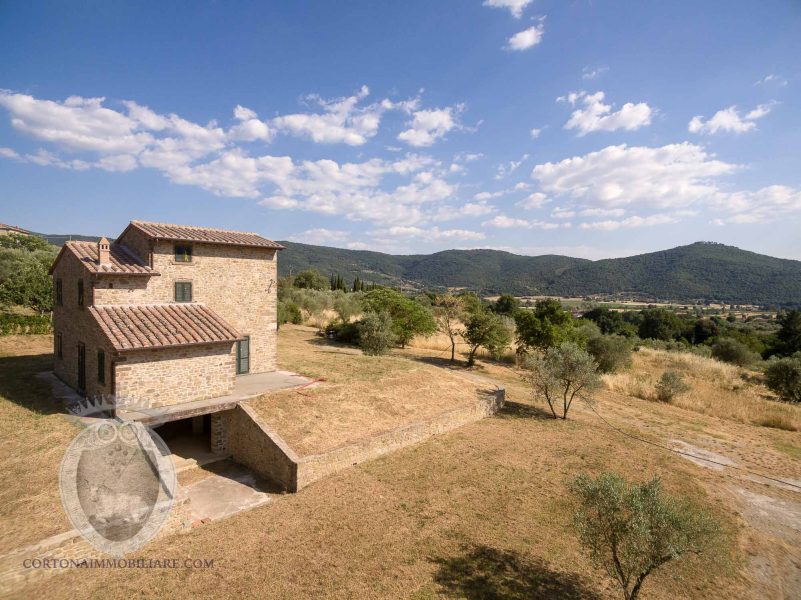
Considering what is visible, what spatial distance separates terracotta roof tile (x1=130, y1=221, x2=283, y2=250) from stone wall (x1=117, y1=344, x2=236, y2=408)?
4580mm

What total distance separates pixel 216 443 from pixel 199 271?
6.78 m

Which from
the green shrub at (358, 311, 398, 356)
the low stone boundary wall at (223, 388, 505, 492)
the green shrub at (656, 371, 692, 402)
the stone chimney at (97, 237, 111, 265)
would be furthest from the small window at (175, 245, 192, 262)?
the green shrub at (656, 371, 692, 402)

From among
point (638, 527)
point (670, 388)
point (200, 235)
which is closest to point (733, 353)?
point (670, 388)

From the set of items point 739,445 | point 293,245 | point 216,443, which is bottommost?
point 739,445

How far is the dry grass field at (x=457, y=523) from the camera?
7.74 metres

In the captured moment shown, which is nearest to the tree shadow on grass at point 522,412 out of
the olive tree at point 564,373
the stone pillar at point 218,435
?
the olive tree at point 564,373

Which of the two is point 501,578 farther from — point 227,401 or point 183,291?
point 183,291

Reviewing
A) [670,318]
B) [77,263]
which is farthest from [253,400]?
[670,318]

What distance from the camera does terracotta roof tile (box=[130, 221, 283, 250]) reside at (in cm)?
1480

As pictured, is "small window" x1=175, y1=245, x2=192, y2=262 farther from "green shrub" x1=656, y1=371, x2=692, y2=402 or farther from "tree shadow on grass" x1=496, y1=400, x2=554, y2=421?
"green shrub" x1=656, y1=371, x2=692, y2=402

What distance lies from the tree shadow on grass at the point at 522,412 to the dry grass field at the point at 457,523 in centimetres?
156

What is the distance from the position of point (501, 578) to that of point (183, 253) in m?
15.0

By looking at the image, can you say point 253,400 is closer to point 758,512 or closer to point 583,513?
point 583,513

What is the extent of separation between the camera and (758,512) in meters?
11.5
